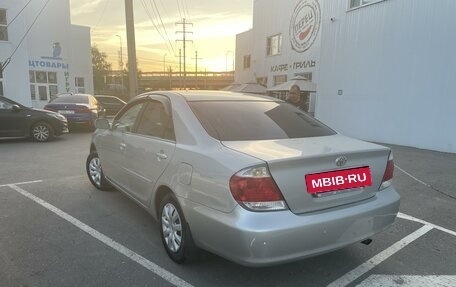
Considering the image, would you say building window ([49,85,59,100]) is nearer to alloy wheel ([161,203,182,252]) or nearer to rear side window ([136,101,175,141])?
rear side window ([136,101,175,141])

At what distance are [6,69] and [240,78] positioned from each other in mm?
19080

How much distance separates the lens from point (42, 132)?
38.0ft

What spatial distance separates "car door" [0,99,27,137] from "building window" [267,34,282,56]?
63.2 ft

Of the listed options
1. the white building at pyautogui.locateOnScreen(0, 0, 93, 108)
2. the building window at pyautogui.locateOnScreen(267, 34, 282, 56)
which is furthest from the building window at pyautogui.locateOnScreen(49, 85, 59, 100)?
the building window at pyautogui.locateOnScreen(267, 34, 282, 56)

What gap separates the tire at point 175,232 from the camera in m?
3.30

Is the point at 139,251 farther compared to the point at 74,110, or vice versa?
the point at 74,110

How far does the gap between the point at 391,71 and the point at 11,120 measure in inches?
455

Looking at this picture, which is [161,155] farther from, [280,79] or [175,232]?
[280,79]

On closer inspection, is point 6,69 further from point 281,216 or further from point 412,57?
point 281,216

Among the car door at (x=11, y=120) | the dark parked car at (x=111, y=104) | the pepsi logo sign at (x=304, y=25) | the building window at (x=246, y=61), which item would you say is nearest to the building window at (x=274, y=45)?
the pepsi logo sign at (x=304, y=25)

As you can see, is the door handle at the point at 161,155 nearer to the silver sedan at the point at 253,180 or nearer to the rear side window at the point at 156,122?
the silver sedan at the point at 253,180

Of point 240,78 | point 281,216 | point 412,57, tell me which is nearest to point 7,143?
point 281,216

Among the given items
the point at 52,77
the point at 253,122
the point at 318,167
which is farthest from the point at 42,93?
the point at 318,167

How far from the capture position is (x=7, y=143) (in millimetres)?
11148
